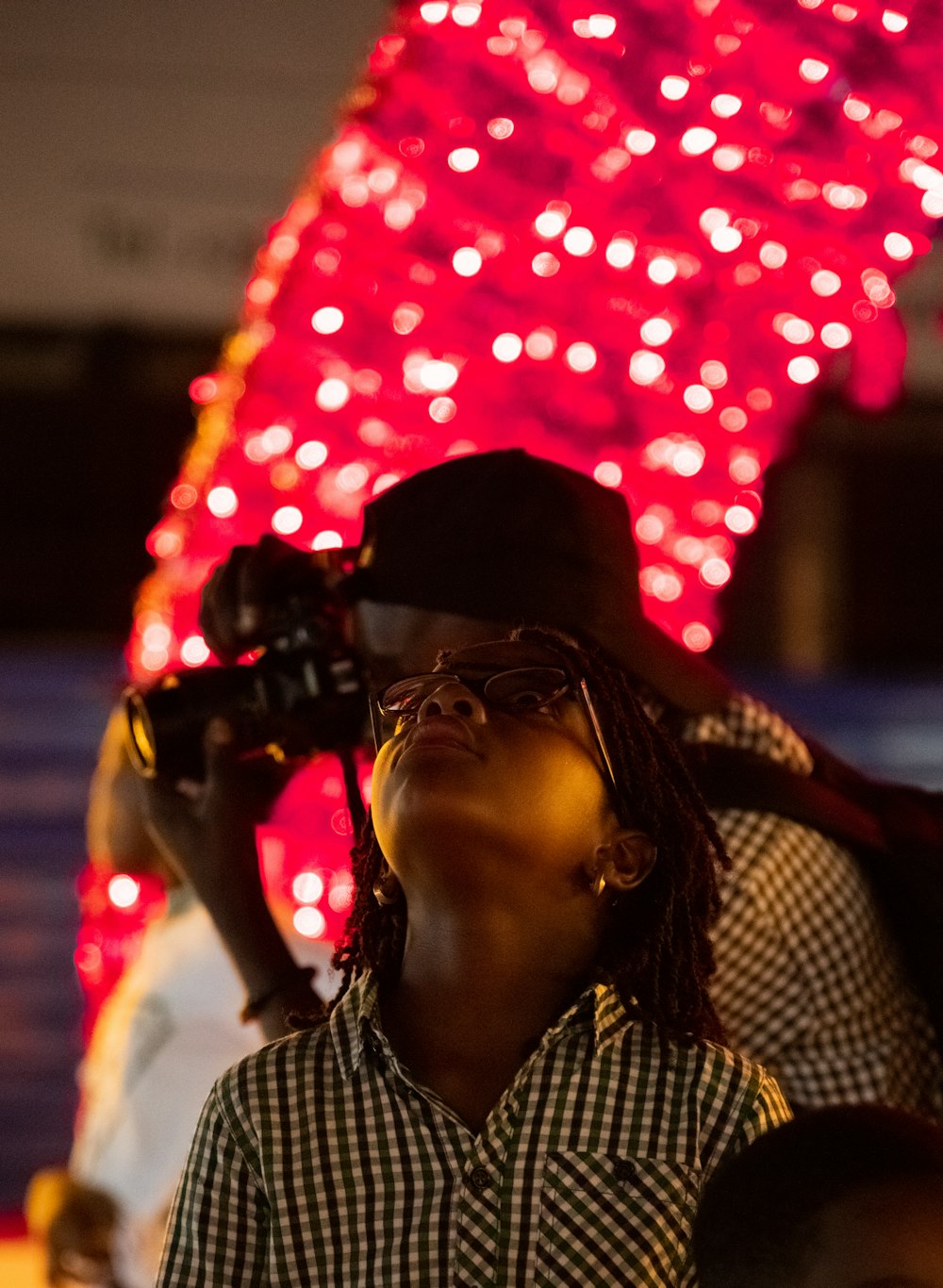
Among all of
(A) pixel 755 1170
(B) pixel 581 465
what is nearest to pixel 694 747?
(A) pixel 755 1170

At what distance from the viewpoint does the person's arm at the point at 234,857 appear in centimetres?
160

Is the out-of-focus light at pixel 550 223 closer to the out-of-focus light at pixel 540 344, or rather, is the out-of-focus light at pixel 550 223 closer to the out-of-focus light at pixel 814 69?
the out-of-focus light at pixel 540 344

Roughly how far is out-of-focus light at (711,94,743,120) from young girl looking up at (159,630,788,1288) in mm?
923

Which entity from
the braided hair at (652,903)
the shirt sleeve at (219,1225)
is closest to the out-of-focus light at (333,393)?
the braided hair at (652,903)

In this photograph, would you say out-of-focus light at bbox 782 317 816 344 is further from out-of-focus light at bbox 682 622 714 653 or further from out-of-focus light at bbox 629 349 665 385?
out-of-focus light at bbox 682 622 714 653

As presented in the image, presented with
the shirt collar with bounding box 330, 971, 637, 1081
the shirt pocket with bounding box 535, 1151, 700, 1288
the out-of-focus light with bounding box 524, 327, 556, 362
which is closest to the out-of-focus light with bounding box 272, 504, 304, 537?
the out-of-focus light with bounding box 524, 327, 556, 362

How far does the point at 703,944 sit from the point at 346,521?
1001 mm

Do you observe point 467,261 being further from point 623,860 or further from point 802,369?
point 623,860

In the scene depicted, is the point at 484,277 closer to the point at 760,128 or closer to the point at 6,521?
the point at 760,128

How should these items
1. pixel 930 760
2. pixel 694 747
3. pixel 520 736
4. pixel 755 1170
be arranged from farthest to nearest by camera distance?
pixel 930 760, pixel 694 747, pixel 520 736, pixel 755 1170

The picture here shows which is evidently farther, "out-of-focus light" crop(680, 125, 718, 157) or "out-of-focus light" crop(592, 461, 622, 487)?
"out-of-focus light" crop(592, 461, 622, 487)

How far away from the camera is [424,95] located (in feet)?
6.61

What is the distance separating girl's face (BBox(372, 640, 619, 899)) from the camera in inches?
45.7

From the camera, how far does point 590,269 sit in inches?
80.6
